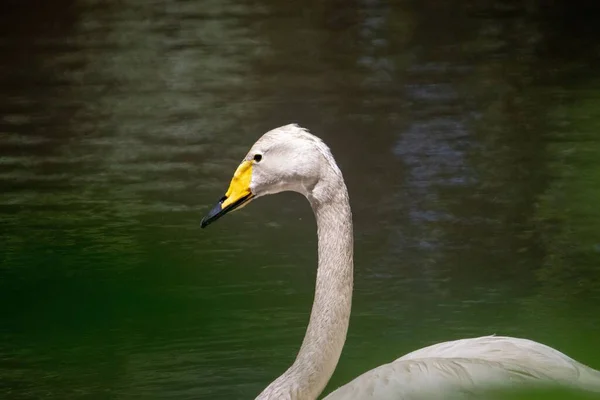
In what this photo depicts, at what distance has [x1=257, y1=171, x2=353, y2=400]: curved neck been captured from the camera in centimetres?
235

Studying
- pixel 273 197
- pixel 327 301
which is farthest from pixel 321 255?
pixel 273 197

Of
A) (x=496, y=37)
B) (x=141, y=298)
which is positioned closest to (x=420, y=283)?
(x=141, y=298)

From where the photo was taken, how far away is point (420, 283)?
393cm

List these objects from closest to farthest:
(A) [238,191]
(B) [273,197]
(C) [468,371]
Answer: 1. (C) [468,371]
2. (A) [238,191]
3. (B) [273,197]

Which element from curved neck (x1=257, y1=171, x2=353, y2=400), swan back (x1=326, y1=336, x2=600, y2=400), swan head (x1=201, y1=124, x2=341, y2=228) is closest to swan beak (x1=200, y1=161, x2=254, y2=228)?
swan head (x1=201, y1=124, x2=341, y2=228)

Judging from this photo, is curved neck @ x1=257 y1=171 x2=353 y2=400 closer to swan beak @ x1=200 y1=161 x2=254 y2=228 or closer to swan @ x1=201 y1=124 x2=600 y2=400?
swan @ x1=201 y1=124 x2=600 y2=400

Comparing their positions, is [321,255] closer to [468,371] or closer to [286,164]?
[286,164]

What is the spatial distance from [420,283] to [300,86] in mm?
2787

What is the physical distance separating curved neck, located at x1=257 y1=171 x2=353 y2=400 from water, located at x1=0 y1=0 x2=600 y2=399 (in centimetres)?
70

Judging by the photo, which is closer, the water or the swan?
the swan

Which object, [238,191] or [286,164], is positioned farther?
[238,191]

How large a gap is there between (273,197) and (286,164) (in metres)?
2.55

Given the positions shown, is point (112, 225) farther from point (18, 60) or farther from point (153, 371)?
point (18, 60)

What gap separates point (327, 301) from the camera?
2.35 m
